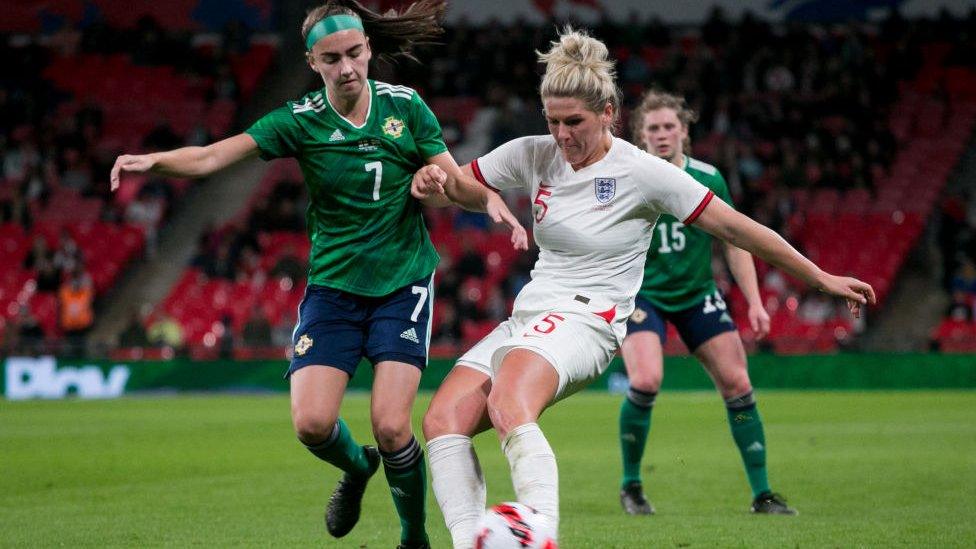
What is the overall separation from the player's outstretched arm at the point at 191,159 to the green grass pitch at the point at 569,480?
6.75 feet

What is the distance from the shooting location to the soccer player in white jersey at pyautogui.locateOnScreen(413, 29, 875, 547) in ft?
18.2

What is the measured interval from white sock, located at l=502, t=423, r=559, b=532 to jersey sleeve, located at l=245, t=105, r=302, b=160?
2004mm

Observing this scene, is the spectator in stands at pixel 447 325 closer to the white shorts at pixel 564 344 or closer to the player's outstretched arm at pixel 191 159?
the player's outstretched arm at pixel 191 159

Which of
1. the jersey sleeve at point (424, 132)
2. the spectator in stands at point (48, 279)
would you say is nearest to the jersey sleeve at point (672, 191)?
the jersey sleeve at point (424, 132)

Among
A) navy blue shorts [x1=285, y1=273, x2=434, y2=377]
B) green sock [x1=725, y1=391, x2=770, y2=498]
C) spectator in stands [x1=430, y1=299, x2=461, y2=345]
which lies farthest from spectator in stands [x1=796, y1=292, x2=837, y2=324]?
navy blue shorts [x1=285, y1=273, x2=434, y2=377]

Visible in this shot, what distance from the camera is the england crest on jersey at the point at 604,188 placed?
19.2 ft

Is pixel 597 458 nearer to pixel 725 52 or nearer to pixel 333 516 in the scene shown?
pixel 333 516

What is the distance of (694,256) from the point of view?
352 inches

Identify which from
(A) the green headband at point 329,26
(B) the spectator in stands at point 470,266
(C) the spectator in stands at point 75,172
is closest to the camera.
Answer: (A) the green headband at point 329,26

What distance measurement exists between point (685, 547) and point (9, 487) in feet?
18.1

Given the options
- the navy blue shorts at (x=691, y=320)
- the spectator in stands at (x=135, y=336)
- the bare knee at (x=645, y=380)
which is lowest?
the spectator in stands at (x=135, y=336)

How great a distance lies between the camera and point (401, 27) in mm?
6934

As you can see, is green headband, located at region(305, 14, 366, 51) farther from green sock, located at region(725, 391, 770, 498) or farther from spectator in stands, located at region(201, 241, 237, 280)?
spectator in stands, located at region(201, 241, 237, 280)

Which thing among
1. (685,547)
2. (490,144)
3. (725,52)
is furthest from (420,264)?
(725,52)
